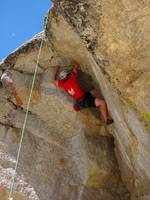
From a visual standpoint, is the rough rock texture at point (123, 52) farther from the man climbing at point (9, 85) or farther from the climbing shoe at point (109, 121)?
the man climbing at point (9, 85)

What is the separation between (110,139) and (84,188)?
53.9 inches

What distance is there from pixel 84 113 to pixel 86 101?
467mm

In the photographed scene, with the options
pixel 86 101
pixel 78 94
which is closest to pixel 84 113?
pixel 86 101

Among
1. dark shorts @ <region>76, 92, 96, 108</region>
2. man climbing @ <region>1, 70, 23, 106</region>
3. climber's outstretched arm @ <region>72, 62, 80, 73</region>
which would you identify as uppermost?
man climbing @ <region>1, 70, 23, 106</region>

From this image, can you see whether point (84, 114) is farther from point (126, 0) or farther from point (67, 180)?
point (126, 0)

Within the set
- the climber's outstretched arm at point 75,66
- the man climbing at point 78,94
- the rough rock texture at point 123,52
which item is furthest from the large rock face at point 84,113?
the man climbing at point 78,94

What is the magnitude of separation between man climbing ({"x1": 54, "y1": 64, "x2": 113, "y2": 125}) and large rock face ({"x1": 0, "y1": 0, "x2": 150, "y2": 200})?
0.25 m

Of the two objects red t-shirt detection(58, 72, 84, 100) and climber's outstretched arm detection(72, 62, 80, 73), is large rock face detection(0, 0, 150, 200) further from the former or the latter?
red t-shirt detection(58, 72, 84, 100)

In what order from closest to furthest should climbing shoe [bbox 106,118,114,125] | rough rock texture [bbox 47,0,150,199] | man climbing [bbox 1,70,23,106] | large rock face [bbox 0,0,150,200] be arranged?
rough rock texture [bbox 47,0,150,199]
large rock face [bbox 0,0,150,200]
climbing shoe [bbox 106,118,114,125]
man climbing [bbox 1,70,23,106]

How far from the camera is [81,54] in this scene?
969cm

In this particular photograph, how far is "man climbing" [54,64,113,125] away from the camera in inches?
390

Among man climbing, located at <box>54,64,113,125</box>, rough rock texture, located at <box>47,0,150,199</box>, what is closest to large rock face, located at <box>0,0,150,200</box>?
rough rock texture, located at <box>47,0,150,199</box>

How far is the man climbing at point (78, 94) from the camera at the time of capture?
991 cm

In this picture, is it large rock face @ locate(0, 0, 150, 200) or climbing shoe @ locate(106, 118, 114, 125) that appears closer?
large rock face @ locate(0, 0, 150, 200)
